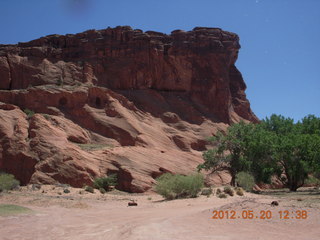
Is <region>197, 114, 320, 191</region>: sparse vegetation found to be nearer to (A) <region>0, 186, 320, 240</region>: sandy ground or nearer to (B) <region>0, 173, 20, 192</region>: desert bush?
(A) <region>0, 186, 320, 240</region>: sandy ground

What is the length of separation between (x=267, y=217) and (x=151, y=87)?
4304cm

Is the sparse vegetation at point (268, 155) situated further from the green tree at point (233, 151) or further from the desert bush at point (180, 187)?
the desert bush at point (180, 187)

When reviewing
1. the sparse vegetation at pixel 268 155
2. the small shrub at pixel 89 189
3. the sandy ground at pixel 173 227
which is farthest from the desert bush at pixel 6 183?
the sparse vegetation at pixel 268 155

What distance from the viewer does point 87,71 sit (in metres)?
49.7

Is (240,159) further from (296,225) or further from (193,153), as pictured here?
(296,225)

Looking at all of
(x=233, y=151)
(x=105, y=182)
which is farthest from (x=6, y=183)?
(x=233, y=151)

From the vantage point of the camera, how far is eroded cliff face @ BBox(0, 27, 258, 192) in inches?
1183
